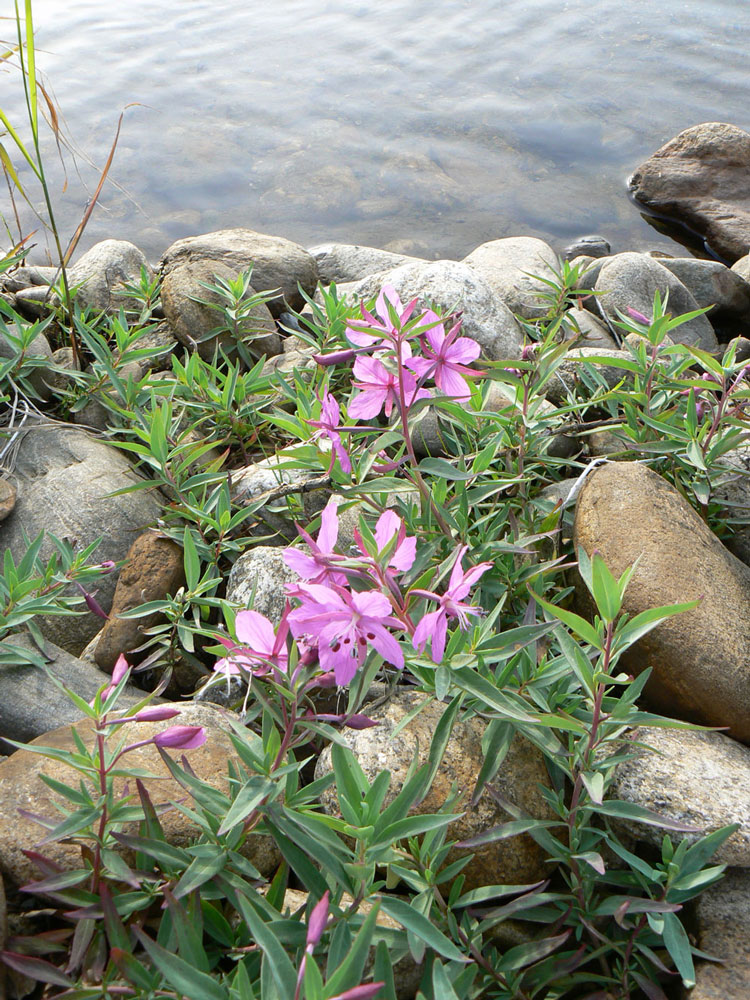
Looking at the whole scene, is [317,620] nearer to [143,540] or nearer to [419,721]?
[419,721]

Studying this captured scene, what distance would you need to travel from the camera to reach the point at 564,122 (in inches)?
315

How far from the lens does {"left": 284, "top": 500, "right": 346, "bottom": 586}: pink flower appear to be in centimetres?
131

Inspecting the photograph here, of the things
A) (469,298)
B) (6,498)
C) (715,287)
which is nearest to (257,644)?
(6,498)

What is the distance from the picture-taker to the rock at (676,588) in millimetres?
1932

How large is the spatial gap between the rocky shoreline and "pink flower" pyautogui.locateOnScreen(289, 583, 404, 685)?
56 centimetres

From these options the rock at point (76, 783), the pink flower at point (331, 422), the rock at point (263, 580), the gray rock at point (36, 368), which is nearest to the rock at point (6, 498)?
the gray rock at point (36, 368)

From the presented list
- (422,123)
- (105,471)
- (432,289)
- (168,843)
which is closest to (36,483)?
(105,471)

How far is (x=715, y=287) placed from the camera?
4.91m

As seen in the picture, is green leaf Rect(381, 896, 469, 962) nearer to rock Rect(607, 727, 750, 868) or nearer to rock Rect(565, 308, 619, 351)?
rock Rect(607, 727, 750, 868)

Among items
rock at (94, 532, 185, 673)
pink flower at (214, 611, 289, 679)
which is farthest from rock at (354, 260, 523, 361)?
pink flower at (214, 611, 289, 679)

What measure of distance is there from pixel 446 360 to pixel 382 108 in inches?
300

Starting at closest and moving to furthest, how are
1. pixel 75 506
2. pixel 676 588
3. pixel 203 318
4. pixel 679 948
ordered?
pixel 679 948 < pixel 676 588 < pixel 75 506 < pixel 203 318

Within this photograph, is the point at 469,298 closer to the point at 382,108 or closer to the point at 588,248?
the point at 588,248

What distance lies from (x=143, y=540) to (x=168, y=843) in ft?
3.54
